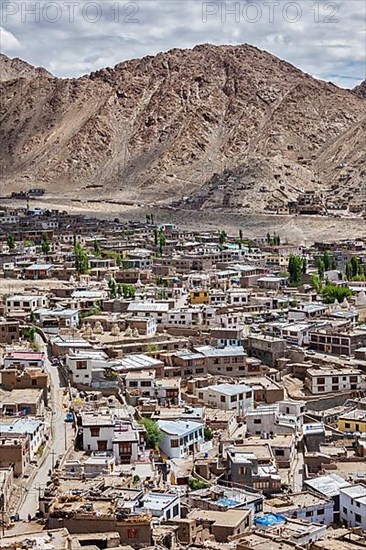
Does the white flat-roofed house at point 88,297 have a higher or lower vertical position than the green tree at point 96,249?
lower

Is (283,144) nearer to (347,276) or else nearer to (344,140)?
(344,140)

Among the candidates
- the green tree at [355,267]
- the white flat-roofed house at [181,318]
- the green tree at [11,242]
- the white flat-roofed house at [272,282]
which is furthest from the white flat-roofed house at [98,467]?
the green tree at [11,242]

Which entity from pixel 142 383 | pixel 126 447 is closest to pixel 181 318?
pixel 142 383

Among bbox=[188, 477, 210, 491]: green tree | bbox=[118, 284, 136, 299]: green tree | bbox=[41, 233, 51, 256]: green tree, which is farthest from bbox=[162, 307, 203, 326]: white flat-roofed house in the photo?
bbox=[41, 233, 51, 256]: green tree

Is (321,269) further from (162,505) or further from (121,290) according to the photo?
(162,505)

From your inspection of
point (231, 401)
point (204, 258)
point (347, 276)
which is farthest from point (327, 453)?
point (204, 258)

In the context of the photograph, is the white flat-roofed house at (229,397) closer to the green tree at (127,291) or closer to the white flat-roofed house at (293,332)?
the white flat-roofed house at (293,332)

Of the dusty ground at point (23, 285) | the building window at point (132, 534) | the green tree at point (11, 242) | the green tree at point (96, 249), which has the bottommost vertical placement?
the building window at point (132, 534)
